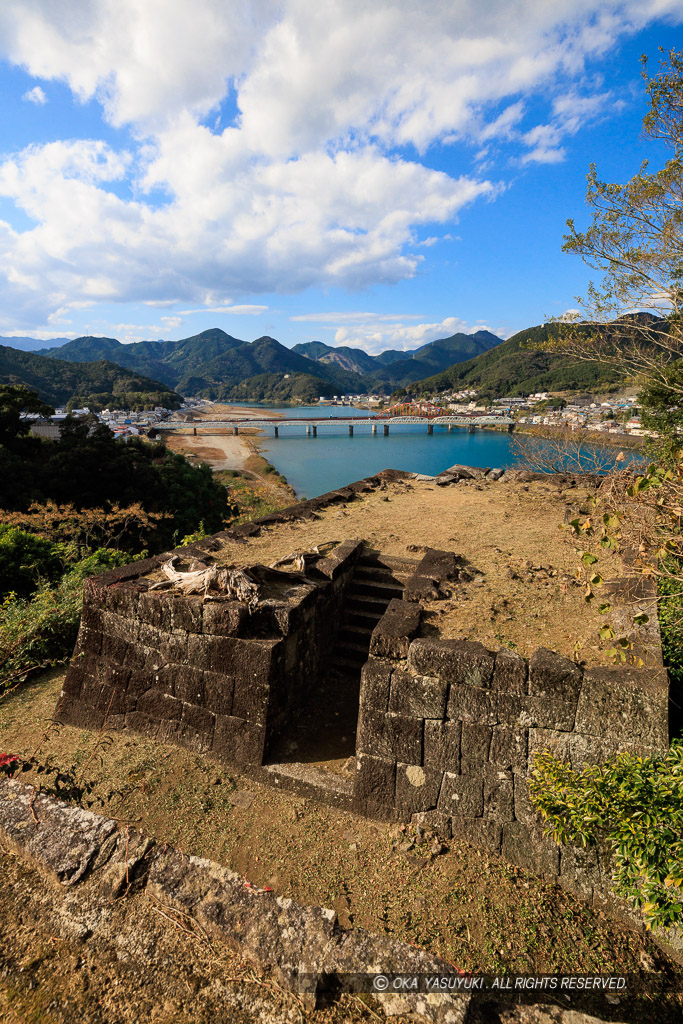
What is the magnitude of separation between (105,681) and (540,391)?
209 feet

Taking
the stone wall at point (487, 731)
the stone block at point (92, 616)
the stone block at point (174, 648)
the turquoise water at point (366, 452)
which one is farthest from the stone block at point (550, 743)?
Result: the turquoise water at point (366, 452)

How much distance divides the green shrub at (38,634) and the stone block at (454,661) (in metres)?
4.23

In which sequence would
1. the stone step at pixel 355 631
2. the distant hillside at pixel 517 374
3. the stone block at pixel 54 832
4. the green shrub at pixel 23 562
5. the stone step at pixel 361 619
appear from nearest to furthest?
the stone block at pixel 54 832 < the stone step at pixel 355 631 < the stone step at pixel 361 619 < the green shrub at pixel 23 562 < the distant hillside at pixel 517 374

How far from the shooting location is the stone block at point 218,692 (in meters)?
3.62

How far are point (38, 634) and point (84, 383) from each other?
99368 mm

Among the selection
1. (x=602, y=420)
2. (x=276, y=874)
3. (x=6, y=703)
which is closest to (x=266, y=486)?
(x=602, y=420)

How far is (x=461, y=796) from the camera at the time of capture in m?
3.02

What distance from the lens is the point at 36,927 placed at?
2498mm

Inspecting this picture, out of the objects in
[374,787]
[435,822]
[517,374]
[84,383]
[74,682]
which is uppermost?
[517,374]

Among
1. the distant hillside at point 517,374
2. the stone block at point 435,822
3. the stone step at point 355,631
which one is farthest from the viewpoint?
the distant hillside at point 517,374

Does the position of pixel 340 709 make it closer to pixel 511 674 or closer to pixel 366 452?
pixel 511 674

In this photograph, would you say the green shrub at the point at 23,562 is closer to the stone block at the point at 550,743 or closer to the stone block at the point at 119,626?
the stone block at the point at 119,626

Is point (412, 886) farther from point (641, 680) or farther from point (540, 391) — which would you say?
point (540, 391)

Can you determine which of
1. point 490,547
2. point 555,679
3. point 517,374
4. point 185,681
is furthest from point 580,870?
point 517,374
